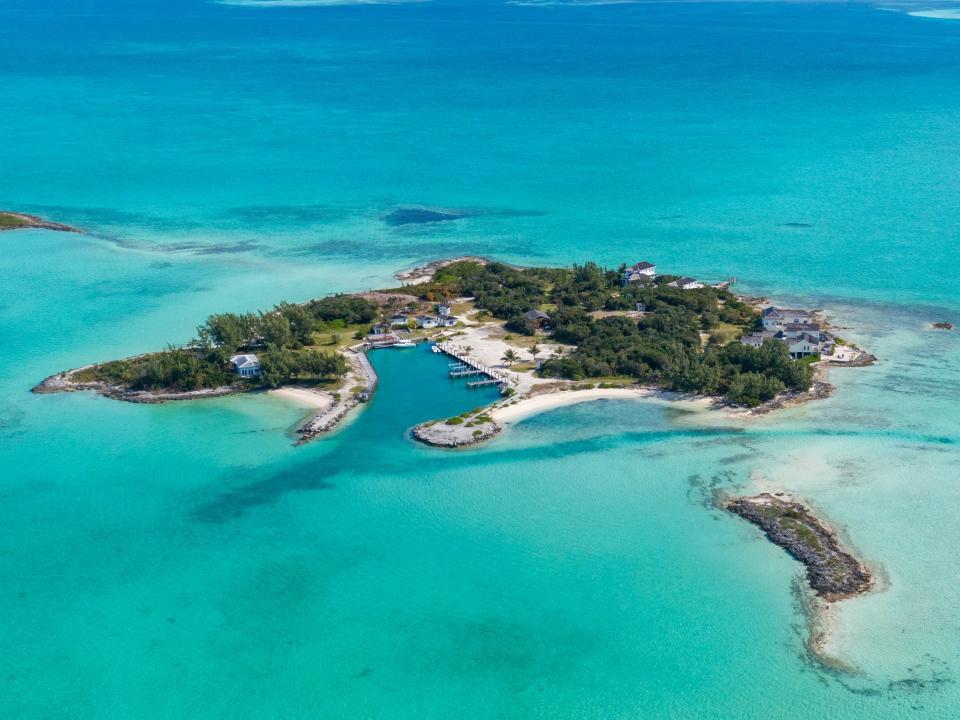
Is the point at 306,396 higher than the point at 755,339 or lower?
lower

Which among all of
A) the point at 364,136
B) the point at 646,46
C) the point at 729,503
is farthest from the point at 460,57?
the point at 729,503

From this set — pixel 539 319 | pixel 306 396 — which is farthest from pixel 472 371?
pixel 306 396

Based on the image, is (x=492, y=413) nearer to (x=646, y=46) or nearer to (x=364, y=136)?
(x=364, y=136)

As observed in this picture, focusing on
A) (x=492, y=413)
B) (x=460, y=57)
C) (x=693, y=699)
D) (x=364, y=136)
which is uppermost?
(x=460, y=57)

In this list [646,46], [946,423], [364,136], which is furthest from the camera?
[646,46]

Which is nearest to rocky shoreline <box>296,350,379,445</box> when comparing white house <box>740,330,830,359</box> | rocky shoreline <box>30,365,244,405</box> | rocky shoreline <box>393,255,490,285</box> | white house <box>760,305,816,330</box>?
rocky shoreline <box>30,365,244,405</box>

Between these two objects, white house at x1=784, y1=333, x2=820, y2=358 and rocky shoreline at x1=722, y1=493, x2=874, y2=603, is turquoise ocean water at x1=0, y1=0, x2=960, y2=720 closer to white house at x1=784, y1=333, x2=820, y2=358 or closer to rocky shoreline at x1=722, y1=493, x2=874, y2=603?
rocky shoreline at x1=722, y1=493, x2=874, y2=603

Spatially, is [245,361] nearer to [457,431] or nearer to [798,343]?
[457,431]

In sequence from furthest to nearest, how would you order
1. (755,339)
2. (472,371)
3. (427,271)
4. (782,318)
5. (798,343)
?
(427,271)
(782,318)
(755,339)
(798,343)
(472,371)

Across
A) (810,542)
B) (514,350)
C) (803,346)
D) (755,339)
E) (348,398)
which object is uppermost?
(755,339)
